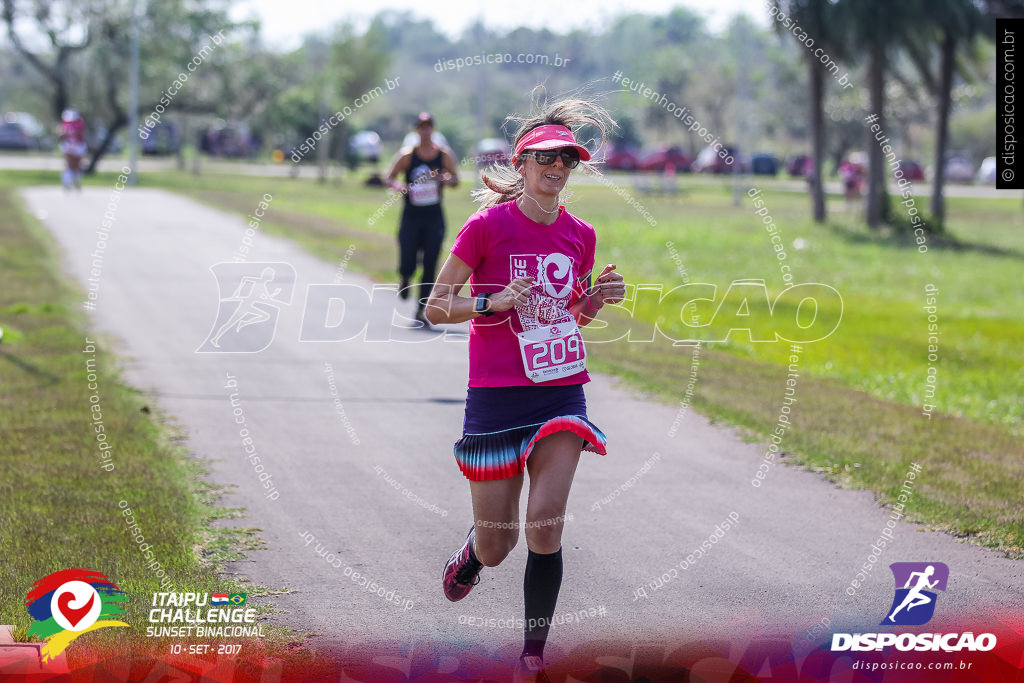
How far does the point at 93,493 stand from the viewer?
20.0 ft

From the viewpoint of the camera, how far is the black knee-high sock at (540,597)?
421 cm

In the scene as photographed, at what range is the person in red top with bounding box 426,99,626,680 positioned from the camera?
4.20 meters

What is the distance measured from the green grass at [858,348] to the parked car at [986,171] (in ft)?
137

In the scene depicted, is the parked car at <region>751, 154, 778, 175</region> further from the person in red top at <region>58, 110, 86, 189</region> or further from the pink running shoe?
the pink running shoe

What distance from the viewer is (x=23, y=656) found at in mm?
4078

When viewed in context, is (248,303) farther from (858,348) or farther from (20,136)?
(20,136)

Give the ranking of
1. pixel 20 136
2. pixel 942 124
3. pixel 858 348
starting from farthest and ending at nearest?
pixel 20 136, pixel 942 124, pixel 858 348

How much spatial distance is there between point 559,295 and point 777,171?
6767 cm

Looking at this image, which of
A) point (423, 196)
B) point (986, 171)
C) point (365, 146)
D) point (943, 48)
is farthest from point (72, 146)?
point (986, 171)

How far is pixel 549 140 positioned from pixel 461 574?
173cm

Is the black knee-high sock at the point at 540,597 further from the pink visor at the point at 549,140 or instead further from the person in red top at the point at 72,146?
the person in red top at the point at 72,146

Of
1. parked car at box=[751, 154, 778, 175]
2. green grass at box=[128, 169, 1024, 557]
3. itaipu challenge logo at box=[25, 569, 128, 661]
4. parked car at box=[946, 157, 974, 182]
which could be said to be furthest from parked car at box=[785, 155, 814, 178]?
itaipu challenge logo at box=[25, 569, 128, 661]

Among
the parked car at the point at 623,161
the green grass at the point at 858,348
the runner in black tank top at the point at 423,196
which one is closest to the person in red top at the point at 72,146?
the green grass at the point at 858,348

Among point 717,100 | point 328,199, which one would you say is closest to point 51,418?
point 328,199
